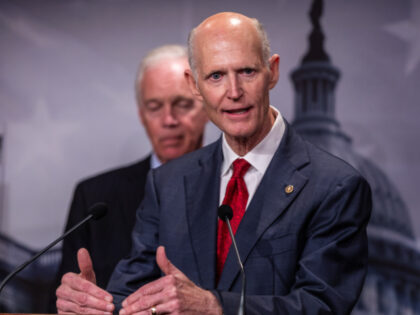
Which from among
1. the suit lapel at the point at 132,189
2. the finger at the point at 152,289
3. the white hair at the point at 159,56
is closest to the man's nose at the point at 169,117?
the white hair at the point at 159,56

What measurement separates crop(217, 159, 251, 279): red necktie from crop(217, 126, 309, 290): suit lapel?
49mm

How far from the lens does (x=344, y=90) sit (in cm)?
373

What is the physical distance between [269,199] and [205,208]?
22cm

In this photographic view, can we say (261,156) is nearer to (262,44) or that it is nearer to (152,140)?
(262,44)

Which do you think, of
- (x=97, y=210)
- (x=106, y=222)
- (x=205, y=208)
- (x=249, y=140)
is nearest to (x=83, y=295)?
(x=97, y=210)

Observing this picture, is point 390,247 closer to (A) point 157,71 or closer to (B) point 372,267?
(B) point 372,267

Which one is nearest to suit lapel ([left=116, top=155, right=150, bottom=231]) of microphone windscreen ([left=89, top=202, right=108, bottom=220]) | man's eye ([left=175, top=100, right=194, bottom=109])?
man's eye ([left=175, top=100, right=194, bottom=109])

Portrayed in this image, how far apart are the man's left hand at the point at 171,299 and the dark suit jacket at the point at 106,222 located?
3.85 feet

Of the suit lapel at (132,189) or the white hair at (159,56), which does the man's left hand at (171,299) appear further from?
the white hair at (159,56)

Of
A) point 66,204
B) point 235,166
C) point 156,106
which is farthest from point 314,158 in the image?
point 66,204

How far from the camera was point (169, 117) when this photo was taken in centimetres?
275

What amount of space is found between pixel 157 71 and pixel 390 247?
1766mm

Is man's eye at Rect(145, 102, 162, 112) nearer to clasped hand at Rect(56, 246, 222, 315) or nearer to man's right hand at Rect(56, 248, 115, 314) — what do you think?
man's right hand at Rect(56, 248, 115, 314)

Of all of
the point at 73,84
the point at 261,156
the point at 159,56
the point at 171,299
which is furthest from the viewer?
the point at 73,84
